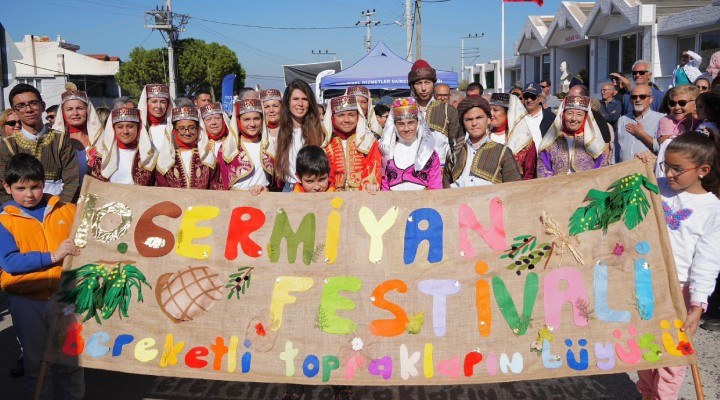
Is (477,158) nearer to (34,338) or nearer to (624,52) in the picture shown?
(34,338)

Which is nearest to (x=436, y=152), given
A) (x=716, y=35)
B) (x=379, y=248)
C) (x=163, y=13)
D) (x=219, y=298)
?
(x=379, y=248)

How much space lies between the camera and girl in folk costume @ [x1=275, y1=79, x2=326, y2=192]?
436 centimetres

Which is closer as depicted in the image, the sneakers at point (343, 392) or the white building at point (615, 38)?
the sneakers at point (343, 392)

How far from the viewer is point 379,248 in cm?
318

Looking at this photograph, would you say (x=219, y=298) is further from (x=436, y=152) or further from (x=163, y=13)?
(x=163, y=13)

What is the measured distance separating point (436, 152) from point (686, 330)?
6.47 ft

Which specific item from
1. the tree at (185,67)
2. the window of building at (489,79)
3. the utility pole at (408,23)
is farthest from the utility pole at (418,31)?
the tree at (185,67)

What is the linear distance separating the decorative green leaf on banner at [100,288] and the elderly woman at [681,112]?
426 centimetres

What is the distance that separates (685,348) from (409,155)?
6.81 ft

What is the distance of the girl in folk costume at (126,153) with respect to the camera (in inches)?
169

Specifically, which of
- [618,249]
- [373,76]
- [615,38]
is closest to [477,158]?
[618,249]

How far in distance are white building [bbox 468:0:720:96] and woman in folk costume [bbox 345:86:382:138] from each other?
1234cm

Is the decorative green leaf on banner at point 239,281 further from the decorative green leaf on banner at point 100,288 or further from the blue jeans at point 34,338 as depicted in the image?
the blue jeans at point 34,338

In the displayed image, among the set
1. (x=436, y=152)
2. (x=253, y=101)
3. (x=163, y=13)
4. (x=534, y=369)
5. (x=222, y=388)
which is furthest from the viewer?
(x=163, y=13)
